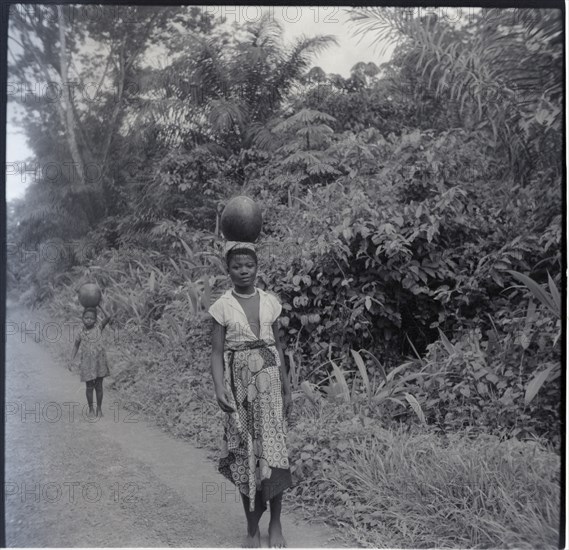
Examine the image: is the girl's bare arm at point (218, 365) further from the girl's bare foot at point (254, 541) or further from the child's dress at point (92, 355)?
the child's dress at point (92, 355)

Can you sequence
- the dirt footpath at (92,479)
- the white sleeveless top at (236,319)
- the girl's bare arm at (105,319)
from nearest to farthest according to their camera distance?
the white sleeveless top at (236,319) → the dirt footpath at (92,479) → the girl's bare arm at (105,319)

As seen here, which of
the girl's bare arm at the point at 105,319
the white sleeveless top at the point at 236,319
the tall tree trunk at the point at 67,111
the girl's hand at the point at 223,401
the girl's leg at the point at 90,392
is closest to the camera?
the girl's hand at the point at 223,401

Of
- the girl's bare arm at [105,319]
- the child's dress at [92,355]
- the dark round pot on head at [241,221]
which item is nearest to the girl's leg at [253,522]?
the dark round pot on head at [241,221]

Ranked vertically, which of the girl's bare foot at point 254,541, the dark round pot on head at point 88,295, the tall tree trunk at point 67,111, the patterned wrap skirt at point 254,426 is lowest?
the girl's bare foot at point 254,541

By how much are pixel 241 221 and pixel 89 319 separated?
5.60 ft

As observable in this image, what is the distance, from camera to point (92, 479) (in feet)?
11.8

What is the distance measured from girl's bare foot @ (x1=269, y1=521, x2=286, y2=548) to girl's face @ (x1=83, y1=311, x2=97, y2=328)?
1.94m

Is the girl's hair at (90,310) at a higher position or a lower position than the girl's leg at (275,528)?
higher

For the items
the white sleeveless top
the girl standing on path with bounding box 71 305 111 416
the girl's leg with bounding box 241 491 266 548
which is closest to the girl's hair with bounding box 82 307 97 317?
the girl standing on path with bounding box 71 305 111 416

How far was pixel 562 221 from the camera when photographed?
3688mm

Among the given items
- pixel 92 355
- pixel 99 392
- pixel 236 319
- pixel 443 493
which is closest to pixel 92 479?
pixel 99 392

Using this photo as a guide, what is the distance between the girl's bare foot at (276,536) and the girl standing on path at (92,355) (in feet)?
5.11

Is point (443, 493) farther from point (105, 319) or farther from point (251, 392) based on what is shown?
point (105, 319)

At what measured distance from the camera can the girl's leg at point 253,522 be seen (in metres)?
3.01
